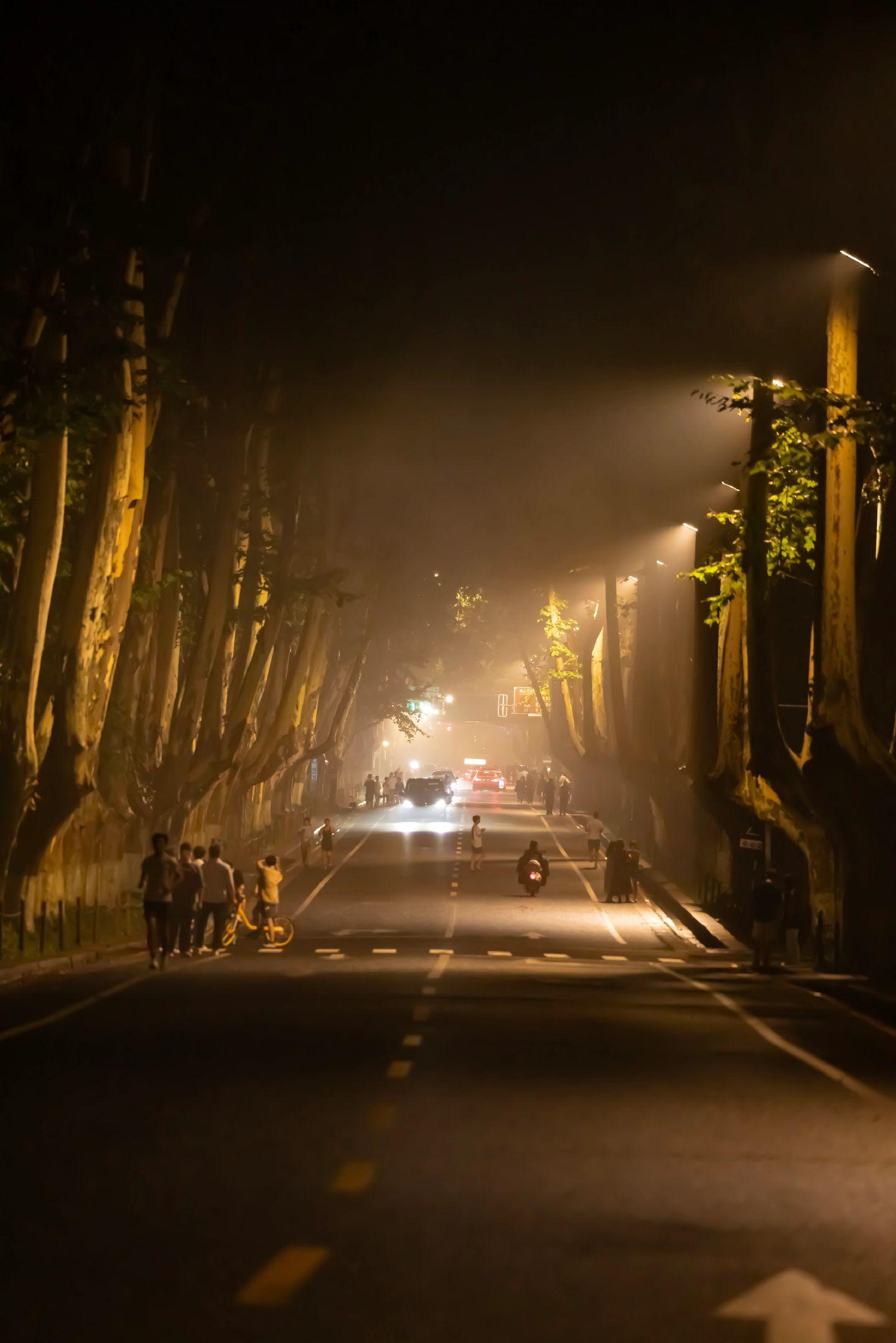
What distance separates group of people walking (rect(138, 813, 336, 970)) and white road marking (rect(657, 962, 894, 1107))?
286 inches

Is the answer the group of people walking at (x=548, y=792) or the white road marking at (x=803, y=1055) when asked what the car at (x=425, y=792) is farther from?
the white road marking at (x=803, y=1055)

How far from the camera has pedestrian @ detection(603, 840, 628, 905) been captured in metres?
47.9

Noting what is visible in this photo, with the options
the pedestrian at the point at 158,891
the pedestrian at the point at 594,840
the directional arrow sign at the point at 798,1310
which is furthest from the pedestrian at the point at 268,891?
the directional arrow sign at the point at 798,1310

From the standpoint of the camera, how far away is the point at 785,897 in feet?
106

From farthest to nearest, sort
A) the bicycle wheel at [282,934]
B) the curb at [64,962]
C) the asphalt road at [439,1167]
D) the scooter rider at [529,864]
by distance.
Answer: the scooter rider at [529,864], the bicycle wheel at [282,934], the curb at [64,962], the asphalt road at [439,1167]

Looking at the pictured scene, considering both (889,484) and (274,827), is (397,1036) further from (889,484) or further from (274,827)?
(274,827)

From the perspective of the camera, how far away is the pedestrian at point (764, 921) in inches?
1168

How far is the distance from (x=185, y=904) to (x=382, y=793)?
9091cm

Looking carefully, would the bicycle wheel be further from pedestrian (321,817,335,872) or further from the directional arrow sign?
the directional arrow sign

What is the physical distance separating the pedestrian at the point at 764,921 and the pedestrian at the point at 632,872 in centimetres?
1801

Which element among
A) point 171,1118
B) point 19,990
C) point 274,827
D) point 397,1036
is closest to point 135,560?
point 19,990

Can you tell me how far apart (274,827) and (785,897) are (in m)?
37.6

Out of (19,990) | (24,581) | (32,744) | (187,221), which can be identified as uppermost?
(187,221)

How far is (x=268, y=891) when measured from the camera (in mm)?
34594
